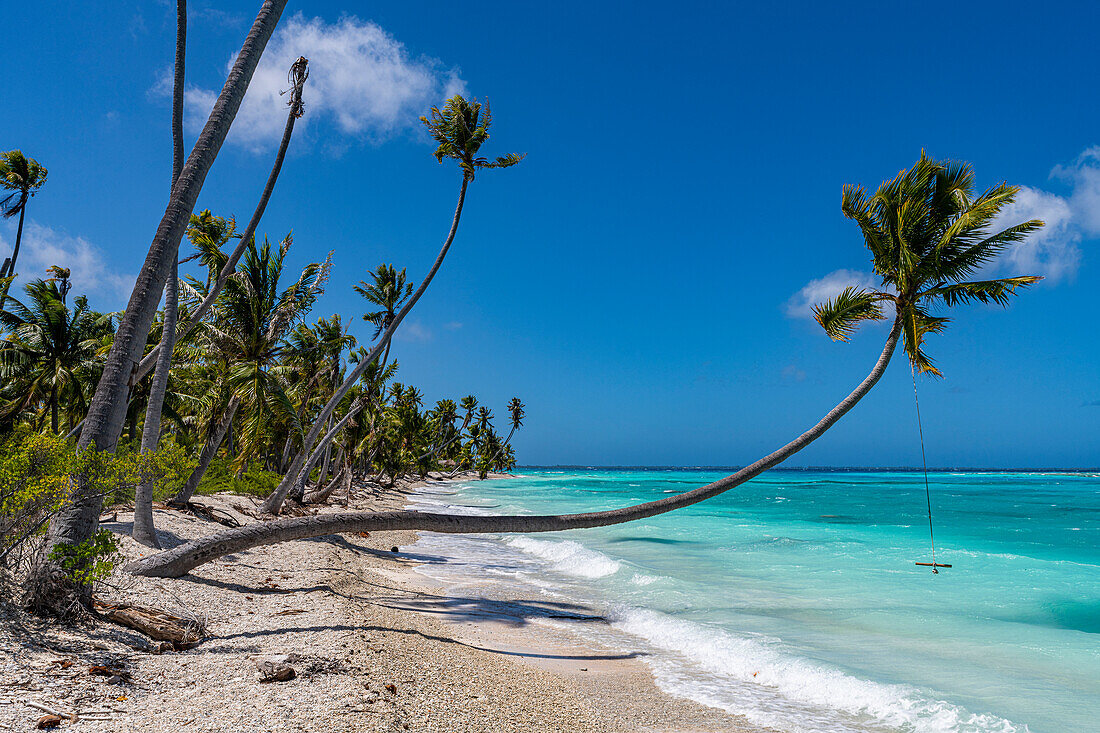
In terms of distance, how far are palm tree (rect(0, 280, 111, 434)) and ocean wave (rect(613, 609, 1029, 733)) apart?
18650 millimetres

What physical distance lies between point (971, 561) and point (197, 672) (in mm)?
21882

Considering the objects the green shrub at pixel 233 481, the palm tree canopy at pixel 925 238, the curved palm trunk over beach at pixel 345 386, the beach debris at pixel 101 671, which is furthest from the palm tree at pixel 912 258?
the green shrub at pixel 233 481

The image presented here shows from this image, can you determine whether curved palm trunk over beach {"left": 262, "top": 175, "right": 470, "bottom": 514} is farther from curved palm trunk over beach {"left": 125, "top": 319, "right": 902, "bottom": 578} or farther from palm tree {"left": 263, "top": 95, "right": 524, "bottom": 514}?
curved palm trunk over beach {"left": 125, "top": 319, "right": 902, "bottom": 578}

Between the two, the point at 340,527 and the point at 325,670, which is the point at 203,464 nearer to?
the point at 340,527

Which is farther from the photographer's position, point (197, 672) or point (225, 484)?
point (225, 484)

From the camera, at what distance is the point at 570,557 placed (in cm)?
1653

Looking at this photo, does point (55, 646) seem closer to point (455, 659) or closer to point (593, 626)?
point (455, 659)

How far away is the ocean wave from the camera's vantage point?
593 centimetres

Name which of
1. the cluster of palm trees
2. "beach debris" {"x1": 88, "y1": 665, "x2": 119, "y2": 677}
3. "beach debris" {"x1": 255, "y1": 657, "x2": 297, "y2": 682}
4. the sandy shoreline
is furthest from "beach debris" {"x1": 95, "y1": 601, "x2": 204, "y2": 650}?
the cluster of palm trees

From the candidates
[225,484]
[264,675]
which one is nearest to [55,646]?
[264,675]

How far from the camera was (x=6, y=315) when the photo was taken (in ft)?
57.5

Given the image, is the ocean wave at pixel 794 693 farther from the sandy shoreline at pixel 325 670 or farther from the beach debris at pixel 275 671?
the beach debris at pixel 275 671

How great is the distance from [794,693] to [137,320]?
27.7 ft

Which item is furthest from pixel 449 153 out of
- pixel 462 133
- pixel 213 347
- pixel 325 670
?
pixel 325 670
